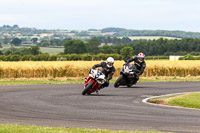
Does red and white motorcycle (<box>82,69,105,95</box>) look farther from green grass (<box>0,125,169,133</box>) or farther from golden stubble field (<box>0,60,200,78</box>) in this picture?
golden stubble field (<box>0,60,200,78</box>)

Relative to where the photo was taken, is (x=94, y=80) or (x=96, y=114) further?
(x=94, y=80)

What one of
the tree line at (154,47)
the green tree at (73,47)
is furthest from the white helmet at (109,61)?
the tree line at (154,47)

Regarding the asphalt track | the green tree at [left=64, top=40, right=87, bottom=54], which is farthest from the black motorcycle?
the green tree at [left=64, top=40, right=87, bottom=54]

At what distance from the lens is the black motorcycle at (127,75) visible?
2597 cm

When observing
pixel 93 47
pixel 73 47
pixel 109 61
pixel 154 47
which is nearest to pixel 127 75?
pixel 109 61

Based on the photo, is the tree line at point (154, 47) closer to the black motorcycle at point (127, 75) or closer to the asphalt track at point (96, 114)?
the black motorcycle at point (127, 75)

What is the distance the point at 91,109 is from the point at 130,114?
6.03ft

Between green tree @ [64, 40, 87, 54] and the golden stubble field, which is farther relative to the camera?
green tree @ [64, 40, 87, 54]

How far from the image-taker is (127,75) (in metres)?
26.2

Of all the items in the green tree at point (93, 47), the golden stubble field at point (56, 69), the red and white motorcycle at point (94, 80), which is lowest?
the green tree at point (93, 47)

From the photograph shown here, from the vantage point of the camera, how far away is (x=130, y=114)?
14.5 meters

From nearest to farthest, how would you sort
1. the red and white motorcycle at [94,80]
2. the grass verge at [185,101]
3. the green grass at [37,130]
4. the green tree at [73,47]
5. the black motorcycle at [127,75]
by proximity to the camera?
the green grass at [37,130]
the grass verge at [185,101]
the red and white motorcycle at [94,80]
the black motorcycle at [127,75]
the green tree at [73,47]

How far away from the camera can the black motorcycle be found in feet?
85.2

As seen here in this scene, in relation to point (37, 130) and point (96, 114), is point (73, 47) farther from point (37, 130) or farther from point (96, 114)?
point (37, 130)
